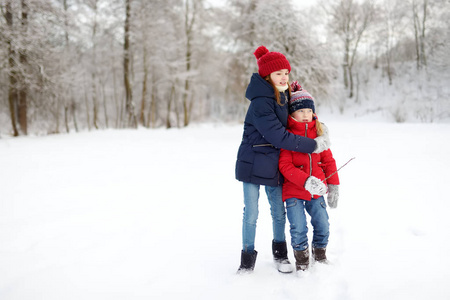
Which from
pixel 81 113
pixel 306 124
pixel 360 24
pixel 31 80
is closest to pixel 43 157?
pixel 31 80

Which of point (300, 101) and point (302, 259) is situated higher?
point (300, 101)

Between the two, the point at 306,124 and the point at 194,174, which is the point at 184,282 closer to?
the point at 306,124

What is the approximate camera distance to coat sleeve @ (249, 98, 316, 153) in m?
2.33

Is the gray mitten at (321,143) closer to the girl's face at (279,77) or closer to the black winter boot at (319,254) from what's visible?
the girl's face at (279,77)

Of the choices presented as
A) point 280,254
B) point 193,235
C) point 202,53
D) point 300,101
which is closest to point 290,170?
point 300,101

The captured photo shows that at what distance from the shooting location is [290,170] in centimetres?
240

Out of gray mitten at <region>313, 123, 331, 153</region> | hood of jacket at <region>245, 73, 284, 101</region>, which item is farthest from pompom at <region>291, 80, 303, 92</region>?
gray mitten at <region>313, 123, 331, 153</region>

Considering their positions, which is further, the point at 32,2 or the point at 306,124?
the point at 32,2

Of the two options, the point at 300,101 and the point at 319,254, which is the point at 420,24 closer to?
the point at 300,101

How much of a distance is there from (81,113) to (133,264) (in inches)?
1295

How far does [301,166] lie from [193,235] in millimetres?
1669

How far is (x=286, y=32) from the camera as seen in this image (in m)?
12.0

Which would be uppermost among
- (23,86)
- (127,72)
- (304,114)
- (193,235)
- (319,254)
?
(127,72)

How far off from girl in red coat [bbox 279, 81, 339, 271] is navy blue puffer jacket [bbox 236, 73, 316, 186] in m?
0.10
